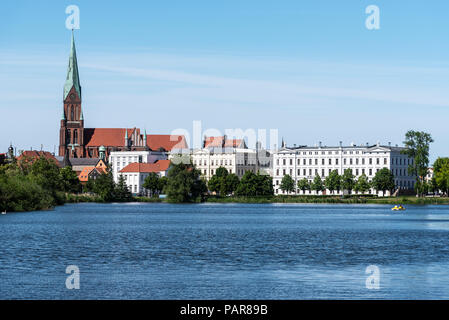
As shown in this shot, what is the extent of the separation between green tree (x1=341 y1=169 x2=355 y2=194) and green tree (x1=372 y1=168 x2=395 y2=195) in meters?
4.83

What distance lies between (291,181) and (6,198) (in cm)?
11027

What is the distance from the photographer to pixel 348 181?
176m

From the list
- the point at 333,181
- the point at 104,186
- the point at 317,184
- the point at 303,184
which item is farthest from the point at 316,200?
the point at 104,186

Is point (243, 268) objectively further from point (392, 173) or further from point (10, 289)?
point (392, 173)

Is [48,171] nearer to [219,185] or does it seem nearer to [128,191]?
[128,191]

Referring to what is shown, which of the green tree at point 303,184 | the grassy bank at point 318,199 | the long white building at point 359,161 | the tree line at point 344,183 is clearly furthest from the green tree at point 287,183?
the grassy bank at point 318,199

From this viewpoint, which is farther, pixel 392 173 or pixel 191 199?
pixel 392 173

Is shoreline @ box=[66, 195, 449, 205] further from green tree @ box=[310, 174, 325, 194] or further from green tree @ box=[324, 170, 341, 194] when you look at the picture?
green tree @ box=[310, 174, 325, 194]

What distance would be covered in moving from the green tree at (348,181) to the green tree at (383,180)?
15.8 feet

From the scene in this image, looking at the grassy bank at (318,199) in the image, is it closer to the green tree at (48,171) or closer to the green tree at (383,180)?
the green tree at (383,180)

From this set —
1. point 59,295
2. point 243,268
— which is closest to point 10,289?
point 59,295

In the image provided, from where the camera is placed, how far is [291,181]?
190750 millimetres

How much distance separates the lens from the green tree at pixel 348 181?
574ft

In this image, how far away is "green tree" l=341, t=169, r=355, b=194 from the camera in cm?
17488
